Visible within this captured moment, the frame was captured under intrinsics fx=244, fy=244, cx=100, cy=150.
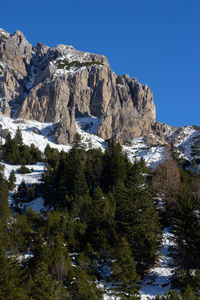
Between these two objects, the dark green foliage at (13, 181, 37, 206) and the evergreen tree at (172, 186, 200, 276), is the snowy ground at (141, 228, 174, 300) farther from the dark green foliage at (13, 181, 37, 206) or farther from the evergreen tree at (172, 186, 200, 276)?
the dark green foliage at (13, 181, 37, 206)

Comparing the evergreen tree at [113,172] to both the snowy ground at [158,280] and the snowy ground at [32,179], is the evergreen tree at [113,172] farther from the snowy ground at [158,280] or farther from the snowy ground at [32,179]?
the snowy ground at [158,280]

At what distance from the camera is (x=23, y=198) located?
56031 millimetres

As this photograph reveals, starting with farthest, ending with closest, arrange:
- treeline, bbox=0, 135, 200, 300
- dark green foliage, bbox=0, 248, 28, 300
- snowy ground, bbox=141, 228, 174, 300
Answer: snowy ground, bbox=141, 228, 174, 300 → treeline, bbox=0, 135, 200, 300 → dark green foliage, bbox=0, 248, 28, 300

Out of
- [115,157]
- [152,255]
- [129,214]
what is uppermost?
[115,157]

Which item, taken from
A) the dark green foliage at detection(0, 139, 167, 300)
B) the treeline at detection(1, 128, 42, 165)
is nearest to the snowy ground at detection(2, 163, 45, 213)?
the treeline at detection(1, 128, 42, 165)

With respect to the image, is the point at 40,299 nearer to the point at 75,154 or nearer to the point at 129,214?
the point at 129,214

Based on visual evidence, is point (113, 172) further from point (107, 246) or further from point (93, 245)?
point (107, 246)

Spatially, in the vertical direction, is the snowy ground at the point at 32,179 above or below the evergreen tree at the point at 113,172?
below

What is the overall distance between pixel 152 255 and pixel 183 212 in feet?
15.6

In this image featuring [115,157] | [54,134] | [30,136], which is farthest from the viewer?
[54,134]

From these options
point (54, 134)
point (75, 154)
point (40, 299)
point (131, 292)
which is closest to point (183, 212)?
point (131, 292)

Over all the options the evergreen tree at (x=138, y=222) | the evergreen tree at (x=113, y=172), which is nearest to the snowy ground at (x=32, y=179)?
the evergreen tree at (x=113, y=172)

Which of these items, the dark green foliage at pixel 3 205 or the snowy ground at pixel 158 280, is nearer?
the snowy ground at pixel 158 280

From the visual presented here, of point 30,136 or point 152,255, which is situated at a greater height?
point 30,136
